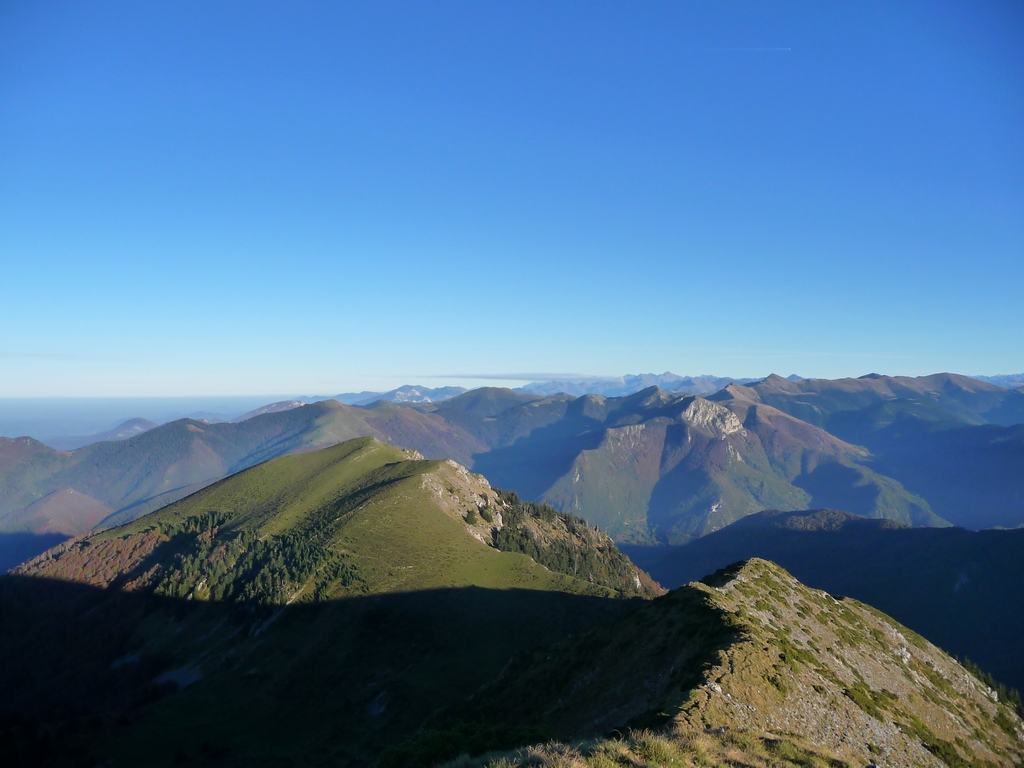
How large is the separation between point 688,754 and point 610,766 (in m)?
5.71

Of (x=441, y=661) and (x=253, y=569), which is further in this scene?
(x=253, y=569)

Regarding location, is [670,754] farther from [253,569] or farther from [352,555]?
[253,569]

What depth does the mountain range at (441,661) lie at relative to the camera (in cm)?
3566

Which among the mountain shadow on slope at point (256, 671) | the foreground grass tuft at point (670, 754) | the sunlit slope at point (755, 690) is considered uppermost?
the foreground grass tuft at point (670, 754)

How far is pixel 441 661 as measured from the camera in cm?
9750

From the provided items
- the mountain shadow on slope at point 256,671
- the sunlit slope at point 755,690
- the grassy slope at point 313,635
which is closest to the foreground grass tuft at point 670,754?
the sunlit slope at point 755,690

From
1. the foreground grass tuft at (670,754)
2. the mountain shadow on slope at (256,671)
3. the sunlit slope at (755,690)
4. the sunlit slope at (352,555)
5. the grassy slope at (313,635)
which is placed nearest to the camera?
the foreground grass tuft at (670,754)

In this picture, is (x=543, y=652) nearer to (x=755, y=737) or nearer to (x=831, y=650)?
(x=831, y=650)

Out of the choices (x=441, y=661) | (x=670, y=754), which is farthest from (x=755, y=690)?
(x=441, y=661)

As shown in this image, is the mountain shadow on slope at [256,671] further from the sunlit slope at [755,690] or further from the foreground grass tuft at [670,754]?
the foreground grass tuft at [670,754]

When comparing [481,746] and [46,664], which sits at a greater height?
[481,746]

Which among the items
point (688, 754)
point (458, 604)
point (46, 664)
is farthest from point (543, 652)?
point (46, 664)

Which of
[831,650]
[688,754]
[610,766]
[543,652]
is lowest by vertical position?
[543,652]

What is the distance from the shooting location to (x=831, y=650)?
164ft
